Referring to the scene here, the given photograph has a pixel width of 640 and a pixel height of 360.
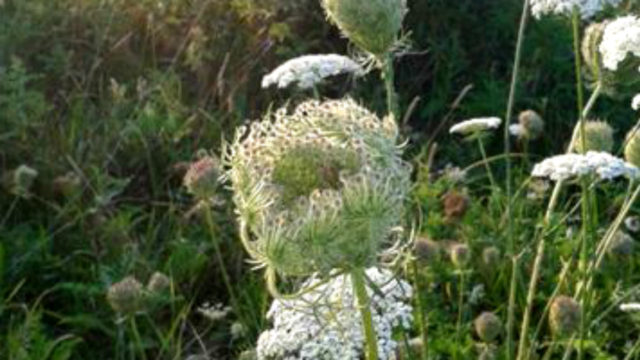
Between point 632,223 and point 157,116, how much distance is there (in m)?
1.73

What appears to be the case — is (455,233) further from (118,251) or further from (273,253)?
(273,253)

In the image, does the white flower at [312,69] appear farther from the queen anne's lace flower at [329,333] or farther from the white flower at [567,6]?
the queen anne's lace flower at [329,333]

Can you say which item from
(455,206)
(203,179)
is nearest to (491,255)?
(455,206)

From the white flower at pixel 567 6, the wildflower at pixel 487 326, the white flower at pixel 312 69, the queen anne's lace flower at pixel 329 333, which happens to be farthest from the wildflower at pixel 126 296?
the white flower at pixel 567 6

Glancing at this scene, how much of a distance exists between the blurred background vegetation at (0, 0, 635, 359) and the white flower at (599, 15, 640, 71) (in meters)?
1.32

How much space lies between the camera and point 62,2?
513cm

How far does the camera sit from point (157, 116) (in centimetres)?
466

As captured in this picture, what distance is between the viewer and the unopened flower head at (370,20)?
231 centimetres

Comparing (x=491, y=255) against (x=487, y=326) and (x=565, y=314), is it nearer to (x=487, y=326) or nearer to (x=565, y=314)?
(x=487, y=326)

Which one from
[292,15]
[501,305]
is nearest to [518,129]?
[501,305]

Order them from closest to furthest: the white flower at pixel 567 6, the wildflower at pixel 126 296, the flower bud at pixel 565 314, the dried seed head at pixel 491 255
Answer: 1. the flower bud at pixel 565 314
2. the white flower at pixel 567 6
3. the wildflower at pixel 126 296
4. the dried seed head at pixel 491 255

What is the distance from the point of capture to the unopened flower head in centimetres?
231

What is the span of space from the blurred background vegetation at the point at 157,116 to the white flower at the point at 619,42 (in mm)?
1323

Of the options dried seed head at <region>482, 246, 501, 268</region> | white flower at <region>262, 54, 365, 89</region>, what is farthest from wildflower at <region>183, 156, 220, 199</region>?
dried seed head at <region>482, 246, 501, 268</region>
